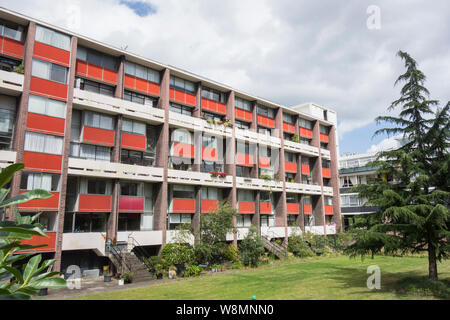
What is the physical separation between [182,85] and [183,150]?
24.9 feet

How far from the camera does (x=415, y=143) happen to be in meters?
19.7

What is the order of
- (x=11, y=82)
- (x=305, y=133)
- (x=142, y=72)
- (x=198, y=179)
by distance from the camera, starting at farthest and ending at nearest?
(x=305, y=133) < (x=198, y=179) < (x=142, y=72) < (x=11, y=82)

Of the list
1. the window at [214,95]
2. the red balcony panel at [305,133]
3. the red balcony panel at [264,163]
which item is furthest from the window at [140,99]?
the red balcony panel at [305,133]

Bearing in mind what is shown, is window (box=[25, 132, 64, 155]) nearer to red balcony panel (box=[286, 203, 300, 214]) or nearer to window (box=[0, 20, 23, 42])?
window (box=[0, 20, 23, 42])

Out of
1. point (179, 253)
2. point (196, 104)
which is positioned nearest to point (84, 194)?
point (179, 253)

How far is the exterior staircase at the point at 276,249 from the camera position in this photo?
3692 cm

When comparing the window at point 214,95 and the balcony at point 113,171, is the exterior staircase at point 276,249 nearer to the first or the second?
the balcony at point 113,171

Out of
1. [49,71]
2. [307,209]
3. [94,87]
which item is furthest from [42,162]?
[307,209]

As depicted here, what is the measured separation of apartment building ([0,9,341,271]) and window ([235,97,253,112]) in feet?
0.74

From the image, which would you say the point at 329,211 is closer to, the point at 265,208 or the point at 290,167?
the point at 290,167

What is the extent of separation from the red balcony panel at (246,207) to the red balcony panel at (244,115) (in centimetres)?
1076

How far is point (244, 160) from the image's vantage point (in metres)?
39.1
